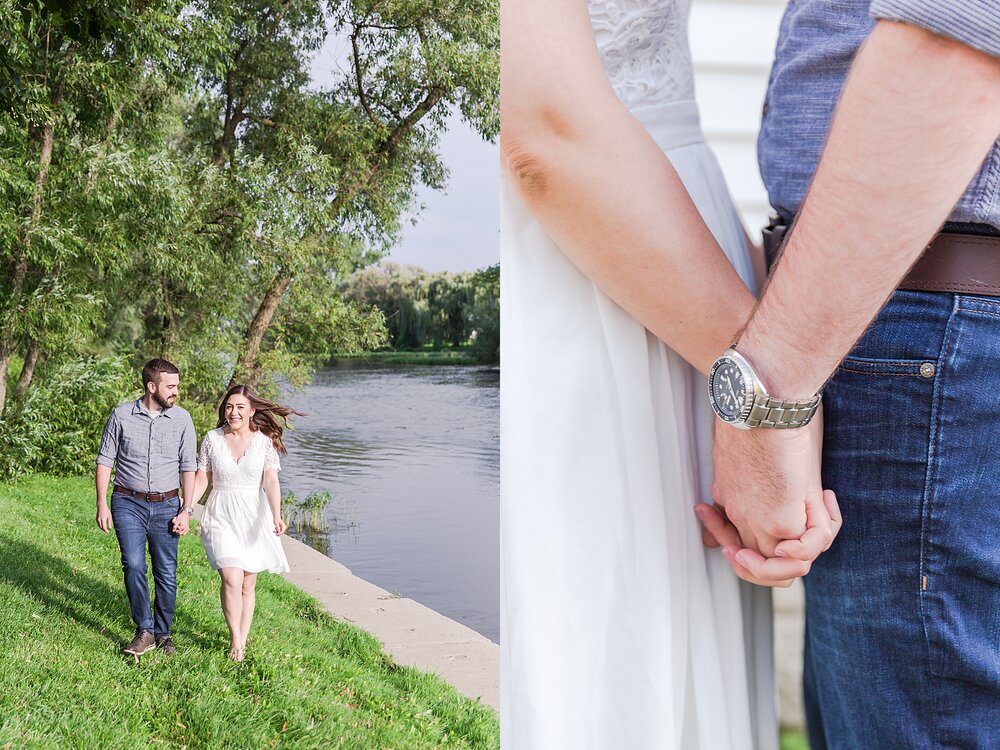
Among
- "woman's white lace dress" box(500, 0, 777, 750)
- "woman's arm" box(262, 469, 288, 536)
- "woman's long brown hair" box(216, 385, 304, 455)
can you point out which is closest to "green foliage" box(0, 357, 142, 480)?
"woman's long brown hair" box(216, 385, 304, 455)

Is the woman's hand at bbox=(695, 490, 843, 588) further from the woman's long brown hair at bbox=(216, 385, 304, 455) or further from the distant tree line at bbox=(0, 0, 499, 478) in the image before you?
the distant tree line at bbox=(0, 0, 499, 478)

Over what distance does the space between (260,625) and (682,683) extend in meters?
5.69

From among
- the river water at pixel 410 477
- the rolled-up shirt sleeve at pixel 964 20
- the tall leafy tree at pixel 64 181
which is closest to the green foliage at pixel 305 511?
the river water at pixel 410 477

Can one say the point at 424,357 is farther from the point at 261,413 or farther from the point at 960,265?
the point at 960,265

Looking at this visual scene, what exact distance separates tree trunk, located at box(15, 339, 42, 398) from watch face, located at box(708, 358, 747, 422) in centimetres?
945

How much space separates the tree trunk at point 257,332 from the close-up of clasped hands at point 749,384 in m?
10.4

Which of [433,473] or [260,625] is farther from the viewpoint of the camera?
[433,473]

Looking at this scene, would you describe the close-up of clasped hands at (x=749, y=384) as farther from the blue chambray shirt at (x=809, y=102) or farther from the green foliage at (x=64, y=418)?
the green foliage at (x=64, y=418)

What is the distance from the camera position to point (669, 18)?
2.07 feet

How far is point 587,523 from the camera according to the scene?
0.60 m

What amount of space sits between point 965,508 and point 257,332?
1123cm

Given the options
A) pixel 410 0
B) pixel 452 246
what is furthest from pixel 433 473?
pixel 410 0

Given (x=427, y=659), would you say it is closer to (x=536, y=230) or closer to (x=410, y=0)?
(x=536, y=230)

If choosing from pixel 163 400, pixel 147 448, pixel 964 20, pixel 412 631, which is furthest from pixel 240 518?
pixel 964 20
